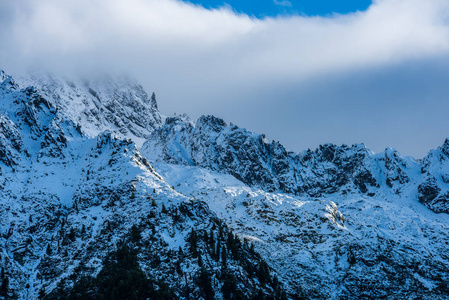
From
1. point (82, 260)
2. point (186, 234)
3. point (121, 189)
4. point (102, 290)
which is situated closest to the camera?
point (102, 290)

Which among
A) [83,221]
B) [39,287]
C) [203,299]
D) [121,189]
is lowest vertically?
[39,287]

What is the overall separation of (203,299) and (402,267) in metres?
85.8

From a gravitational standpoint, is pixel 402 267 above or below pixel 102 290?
above

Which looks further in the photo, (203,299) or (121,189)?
(121,189)

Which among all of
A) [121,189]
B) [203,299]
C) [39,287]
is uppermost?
[121,189]

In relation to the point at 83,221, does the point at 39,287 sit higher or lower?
lower

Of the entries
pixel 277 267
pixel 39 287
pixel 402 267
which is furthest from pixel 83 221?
pixel 402 267

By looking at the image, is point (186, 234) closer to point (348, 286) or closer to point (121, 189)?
point (121, 189)

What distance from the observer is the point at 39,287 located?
153750 mm

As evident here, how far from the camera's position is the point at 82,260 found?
16338 cm

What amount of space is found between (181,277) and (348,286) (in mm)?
65261

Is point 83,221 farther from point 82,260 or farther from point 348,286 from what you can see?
point 348,286

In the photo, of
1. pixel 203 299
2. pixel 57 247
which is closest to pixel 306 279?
pixel 203 299

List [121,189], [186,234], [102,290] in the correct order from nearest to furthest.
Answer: [102,290]
[186,234]
[121,189]
